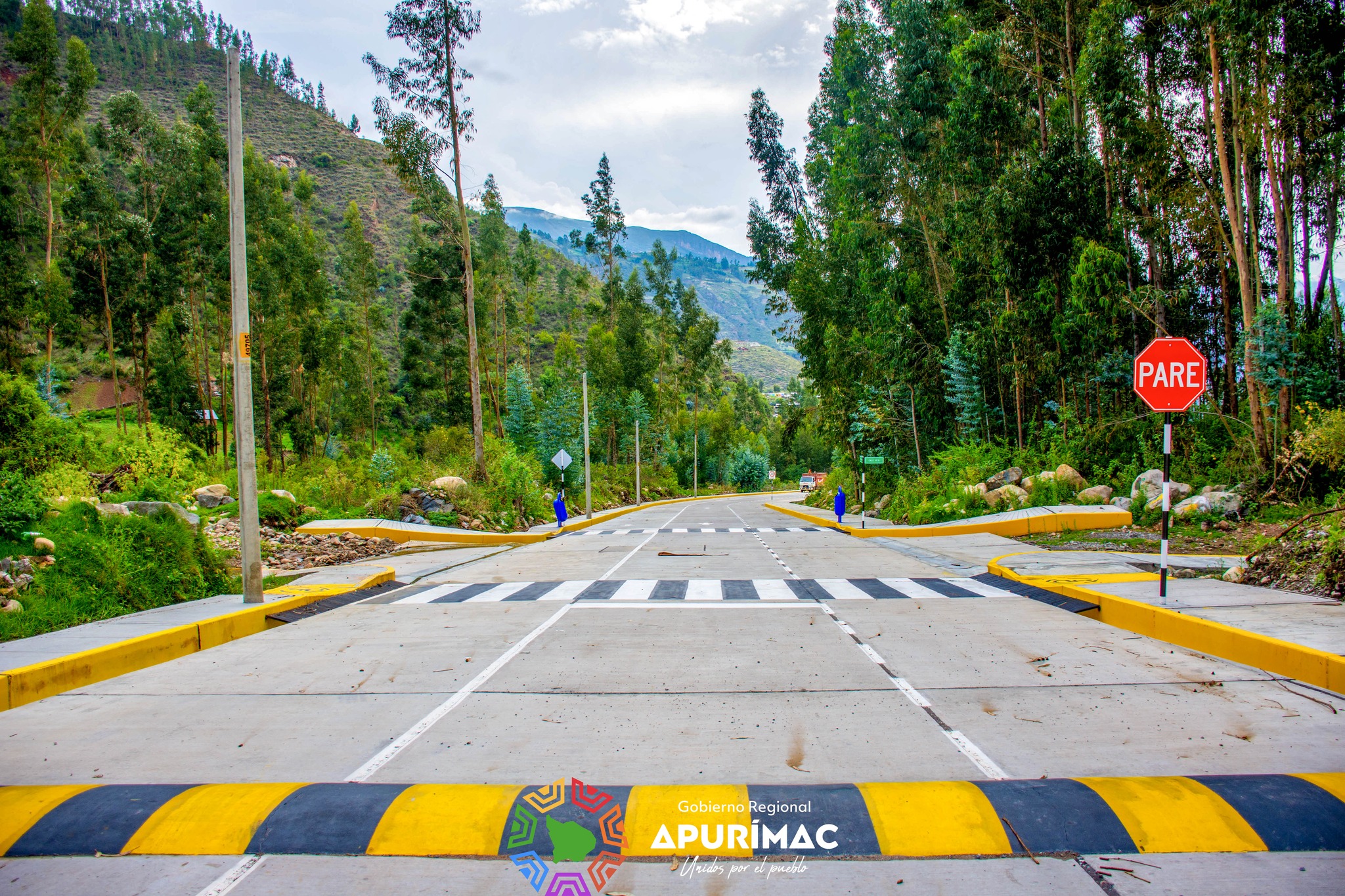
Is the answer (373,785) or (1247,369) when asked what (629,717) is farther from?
(1247,369)

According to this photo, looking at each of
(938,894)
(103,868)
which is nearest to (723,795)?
(938,894)

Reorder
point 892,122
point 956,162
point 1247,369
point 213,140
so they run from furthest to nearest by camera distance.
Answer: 1. point 213,140
2. point 892,122
3. point 956,162
4. point 1247,369

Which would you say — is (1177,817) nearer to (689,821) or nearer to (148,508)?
(689,821)

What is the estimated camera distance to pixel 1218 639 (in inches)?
255

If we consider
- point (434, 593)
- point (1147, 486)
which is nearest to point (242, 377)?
point (434, 593)

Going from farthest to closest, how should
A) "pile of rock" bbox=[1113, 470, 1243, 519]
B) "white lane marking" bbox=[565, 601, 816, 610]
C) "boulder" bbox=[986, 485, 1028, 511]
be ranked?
"boulder" bbox=[986, 485, 1028, 511]
"pile of rock" bbox=[1113, 470, 1243, 519]
"white lane marking" bbox=[565, 601, 816, 610]

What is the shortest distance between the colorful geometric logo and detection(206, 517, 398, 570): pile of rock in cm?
1221

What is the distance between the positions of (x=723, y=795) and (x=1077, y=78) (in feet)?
70.6

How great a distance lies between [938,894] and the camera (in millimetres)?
2883

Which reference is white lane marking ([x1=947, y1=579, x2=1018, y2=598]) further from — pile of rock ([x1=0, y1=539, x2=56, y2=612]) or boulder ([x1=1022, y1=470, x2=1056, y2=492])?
pile of rock ([x1=0, y1=539, x2=56, y2=612])

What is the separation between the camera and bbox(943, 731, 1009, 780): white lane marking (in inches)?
155

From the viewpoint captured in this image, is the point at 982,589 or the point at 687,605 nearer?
the point at 687,605

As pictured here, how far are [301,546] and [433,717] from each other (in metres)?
12.4

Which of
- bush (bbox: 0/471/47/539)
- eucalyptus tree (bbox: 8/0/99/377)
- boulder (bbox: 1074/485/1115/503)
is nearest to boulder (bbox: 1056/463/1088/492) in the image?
boulder (bbox: 1074/485/1115/503)
